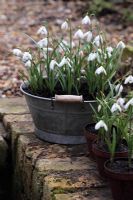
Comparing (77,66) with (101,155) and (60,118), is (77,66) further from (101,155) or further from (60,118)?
(101,155)

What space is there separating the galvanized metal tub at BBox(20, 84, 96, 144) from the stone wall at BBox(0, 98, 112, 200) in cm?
5

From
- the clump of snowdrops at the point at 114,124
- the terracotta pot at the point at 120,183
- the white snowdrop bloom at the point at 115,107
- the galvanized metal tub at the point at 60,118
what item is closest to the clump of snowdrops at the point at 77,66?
the galvanized metal tub at the point at 60,118

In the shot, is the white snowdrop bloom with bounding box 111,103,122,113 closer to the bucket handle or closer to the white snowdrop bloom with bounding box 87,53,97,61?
the bucket handle

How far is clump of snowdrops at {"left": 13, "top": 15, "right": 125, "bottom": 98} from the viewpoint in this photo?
3.02 meters

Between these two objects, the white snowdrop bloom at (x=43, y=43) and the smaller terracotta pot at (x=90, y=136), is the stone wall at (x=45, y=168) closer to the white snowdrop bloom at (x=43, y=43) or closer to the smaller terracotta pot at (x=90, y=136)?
the smaller terracotta pot at (x=90, y=136)

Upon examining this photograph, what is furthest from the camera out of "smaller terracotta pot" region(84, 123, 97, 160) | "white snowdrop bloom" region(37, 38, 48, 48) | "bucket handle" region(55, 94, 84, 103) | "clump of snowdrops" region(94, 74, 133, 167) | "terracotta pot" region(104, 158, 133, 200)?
"white snowdrop bloom" region(37, 38, 48, 48)

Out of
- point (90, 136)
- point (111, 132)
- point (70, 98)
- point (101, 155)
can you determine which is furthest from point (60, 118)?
point (101, 155)

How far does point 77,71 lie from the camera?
309 cm

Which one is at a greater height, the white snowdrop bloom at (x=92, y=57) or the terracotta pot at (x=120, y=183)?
the white snowdrop bloom at (x=92, y=57)

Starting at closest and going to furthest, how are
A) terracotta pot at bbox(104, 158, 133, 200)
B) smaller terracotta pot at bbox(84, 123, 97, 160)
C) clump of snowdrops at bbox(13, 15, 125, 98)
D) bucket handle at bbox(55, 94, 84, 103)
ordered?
terracotta pot at bbox(104, 158, 133, 200)
smaller terracotta pot at bbox(84, 123, 97, 160)
bucket handle at bbox(55, 94, 84, 103)
clump of snowdrops at bbox(13, 15, 125, 98)

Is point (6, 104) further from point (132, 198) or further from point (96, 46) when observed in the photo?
point (132, 198)

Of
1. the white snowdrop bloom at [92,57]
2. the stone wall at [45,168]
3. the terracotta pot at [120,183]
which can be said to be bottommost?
the stone wall at [45,168]

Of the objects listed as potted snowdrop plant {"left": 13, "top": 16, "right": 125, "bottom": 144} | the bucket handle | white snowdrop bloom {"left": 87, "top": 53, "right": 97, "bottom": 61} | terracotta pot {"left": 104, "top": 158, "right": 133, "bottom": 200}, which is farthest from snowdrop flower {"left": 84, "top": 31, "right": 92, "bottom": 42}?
terracotta pot {"left": 104, "top": 158, "right": 133, "bottom": 200}

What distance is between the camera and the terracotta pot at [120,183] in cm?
234
